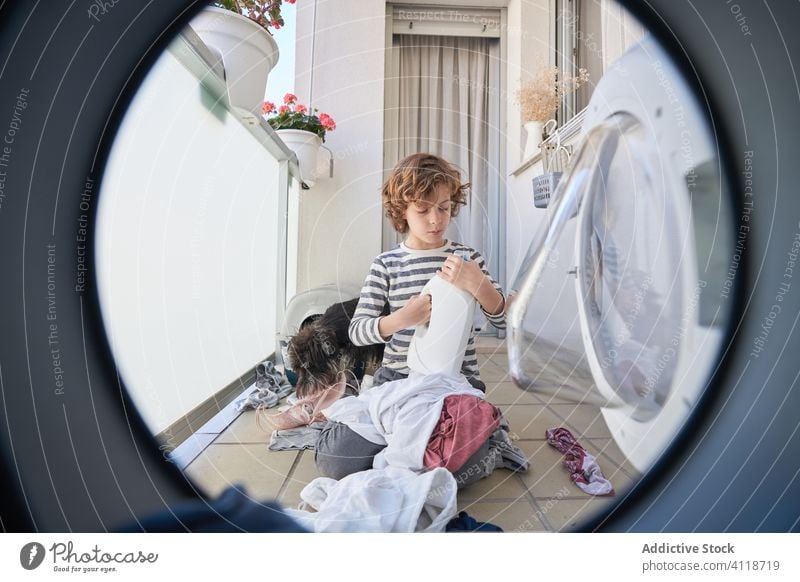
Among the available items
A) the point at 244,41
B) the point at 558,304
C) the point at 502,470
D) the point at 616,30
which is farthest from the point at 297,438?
the point at 616,30

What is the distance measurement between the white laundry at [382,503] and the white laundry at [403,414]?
0.9 inches

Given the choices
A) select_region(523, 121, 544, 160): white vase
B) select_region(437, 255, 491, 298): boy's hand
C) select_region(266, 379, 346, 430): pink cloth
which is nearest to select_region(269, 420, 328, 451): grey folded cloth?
select_region(266, 379, 346, 430): pink cloth

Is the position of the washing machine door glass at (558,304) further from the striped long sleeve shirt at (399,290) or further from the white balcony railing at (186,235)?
the white balcony railing at (186,235)

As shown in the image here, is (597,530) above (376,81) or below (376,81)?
below

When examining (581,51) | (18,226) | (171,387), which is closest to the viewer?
(18,226)

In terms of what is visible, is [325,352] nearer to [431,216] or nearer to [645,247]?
[431,216]

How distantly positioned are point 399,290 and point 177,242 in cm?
26

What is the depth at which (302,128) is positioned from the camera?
0.63m

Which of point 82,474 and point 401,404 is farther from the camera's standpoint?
point 401,404

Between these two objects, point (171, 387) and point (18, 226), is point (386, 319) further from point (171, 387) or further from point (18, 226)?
point (18, 226)

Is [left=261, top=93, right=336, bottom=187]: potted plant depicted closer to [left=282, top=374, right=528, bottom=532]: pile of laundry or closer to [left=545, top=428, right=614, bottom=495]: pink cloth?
Answer: [left=282, top=374, right=528, bottom=532]: pile of laundry

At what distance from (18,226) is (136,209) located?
10cm
